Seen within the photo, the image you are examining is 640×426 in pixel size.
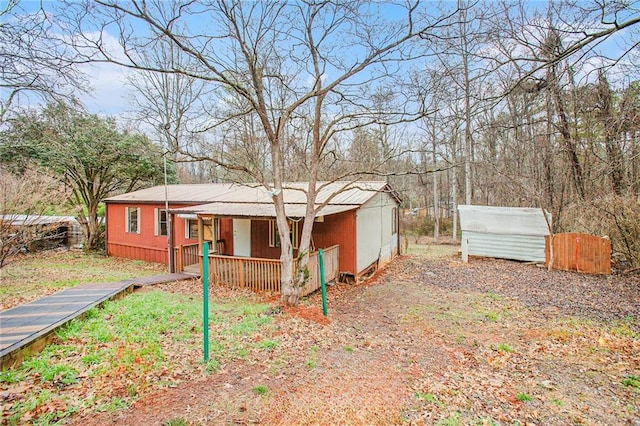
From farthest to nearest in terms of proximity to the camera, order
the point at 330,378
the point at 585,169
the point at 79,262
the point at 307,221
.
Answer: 1. the point at 79,262
2. the point at 585,169
3. the point at 307,221
4. the point at 330,378

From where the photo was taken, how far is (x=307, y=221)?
831 centimetres

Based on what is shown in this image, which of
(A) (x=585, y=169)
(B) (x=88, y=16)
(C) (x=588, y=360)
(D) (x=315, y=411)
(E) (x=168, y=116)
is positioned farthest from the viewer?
(E) (x=168, y=116)

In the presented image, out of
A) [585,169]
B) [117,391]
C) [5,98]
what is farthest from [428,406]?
[585,169]

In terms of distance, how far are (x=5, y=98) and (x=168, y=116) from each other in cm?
1611

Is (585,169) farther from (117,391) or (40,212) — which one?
(40,212)

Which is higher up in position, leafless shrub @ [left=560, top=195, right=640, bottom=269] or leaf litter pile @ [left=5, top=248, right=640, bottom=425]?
leafless shrub @ [left=560, top=195, right=640, bottom=269]

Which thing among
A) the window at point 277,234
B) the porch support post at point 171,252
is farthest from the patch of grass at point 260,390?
the porch support post at point 171,252

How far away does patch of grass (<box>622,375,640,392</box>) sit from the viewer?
4.54 meters

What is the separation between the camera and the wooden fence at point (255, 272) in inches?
397

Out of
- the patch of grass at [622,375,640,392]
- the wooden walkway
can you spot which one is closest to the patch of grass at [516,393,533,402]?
the patch of grass at [622,375,640,392]

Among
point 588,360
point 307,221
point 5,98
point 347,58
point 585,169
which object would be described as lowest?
point 588,360

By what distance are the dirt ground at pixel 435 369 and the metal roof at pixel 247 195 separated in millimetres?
4541

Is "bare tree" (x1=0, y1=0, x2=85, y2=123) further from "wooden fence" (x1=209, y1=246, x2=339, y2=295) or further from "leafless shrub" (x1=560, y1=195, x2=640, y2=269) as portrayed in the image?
"leafless shrub" (x1=560, y1=195, x2=640, y2=269)

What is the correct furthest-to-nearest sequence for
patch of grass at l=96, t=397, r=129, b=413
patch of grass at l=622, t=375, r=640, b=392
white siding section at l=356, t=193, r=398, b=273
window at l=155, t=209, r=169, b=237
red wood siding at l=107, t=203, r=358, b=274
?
window at l=155, t=209, r=169, b=237 → white siding section at l=356, t=193, r=398, b=273 → red wood siding at l=107, t=203, r=358, b=274 → patch of grass at l=622, t=375, r=640, b=392 → patch of grass at l=96, t=397, r=129, b=413
